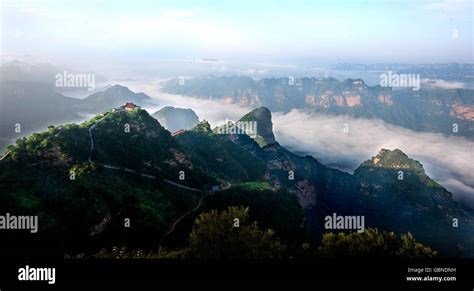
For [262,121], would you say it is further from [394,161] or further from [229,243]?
[229,243]

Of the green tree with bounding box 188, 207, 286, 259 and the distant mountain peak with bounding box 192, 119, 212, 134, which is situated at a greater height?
the distant mountain peak with bounding box 192, 119, 212, 134

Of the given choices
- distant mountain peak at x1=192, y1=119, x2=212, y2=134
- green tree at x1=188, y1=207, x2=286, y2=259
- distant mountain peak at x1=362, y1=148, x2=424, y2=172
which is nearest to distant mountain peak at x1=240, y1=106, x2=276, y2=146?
distant mountain peak at x1=362, y1=148, x2=424, y2=172

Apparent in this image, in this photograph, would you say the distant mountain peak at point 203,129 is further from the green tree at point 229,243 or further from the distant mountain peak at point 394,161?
the green tree at point 229,243

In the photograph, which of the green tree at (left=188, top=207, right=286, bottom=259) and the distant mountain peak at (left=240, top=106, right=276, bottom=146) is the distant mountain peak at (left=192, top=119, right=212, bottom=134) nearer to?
the distant mountain peak at (left=240, top=106, right=276, bottom=146)

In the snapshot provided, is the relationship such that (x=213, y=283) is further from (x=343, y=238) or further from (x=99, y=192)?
(x=99, y=192)

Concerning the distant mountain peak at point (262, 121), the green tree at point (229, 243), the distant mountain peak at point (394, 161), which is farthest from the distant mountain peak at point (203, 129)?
the green tree at point (229, 243)

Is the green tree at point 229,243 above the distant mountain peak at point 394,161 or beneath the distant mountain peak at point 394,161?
above

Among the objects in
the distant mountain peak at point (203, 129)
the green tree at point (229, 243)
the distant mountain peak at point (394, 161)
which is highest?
the distant mountain peak at point (203, 129)

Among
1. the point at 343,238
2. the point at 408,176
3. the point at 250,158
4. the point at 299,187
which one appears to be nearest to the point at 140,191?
the point at 343,238
